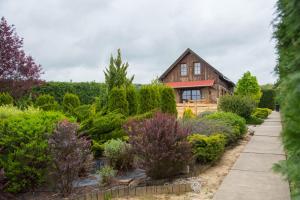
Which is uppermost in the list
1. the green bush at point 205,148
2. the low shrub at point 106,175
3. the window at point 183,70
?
the window at point 183,70

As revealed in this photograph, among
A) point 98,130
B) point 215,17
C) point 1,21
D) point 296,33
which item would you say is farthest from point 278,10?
point 1,21

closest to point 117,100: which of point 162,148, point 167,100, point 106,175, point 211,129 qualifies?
point 167,100

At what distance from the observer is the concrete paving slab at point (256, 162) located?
6539 mm

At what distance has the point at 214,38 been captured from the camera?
10242 millimetres

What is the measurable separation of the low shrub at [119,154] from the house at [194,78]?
80.5 feet

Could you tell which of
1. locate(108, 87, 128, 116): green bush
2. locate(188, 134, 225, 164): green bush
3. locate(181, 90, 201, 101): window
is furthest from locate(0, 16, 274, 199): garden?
locate(181, 90, 201, 101): window

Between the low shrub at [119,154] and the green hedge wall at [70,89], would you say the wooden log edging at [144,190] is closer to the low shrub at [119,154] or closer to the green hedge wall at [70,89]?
the low shrub at [119,154]

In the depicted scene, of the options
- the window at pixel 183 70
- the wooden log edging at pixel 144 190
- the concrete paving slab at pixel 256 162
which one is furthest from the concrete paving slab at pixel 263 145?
the window at pixel 183 70

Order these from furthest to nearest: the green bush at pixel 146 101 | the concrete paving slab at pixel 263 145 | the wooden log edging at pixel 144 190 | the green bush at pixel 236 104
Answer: the green bush at pixel 236 104
the green bush at pixel 146 101
the concrete paving slab at pixel 263 145
the wooden log edging at pixel 144 190

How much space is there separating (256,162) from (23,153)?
15.3 feet

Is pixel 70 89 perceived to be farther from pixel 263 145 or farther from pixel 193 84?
pixel 193 84

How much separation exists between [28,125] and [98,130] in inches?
80.1

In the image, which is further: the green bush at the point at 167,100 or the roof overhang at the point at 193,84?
the roof overhang at the point at 193,84

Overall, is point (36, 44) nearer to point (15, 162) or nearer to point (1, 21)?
point (15, 162)
